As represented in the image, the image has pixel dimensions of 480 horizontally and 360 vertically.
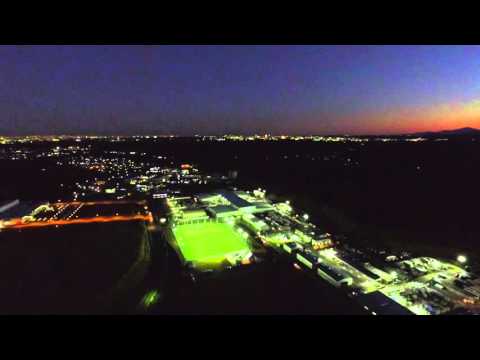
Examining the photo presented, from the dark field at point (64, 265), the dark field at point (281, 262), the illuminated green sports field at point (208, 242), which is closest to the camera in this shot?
the dark field at point (64, 265)

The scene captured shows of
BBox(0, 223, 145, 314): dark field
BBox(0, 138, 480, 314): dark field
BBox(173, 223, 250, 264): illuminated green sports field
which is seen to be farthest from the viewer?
BBox(173, 223, 250, 264): illuminated green sports field

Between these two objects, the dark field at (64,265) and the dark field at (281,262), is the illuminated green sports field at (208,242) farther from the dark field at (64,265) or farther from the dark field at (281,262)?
the dark field at (64,265)

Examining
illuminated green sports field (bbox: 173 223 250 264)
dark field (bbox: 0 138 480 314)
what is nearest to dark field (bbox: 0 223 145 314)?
dark field (bbox: 0 138 480 314)

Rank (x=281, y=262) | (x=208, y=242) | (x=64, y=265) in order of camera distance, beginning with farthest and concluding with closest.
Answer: (x=208, y=242) < (x=281, y=262) < (x=64, y=265)

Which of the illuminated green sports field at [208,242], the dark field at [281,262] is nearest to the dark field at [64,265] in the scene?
the dark field at [281,262]

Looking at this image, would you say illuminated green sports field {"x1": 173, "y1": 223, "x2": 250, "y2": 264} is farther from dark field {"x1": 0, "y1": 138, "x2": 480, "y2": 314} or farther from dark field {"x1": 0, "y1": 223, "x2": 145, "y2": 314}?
dark field {"x1": 0, "y1": 223, "x2": 145, "y2": 314}

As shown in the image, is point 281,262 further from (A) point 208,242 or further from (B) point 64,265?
(B) point 64,265

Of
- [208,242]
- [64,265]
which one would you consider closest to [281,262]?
[208,242]
